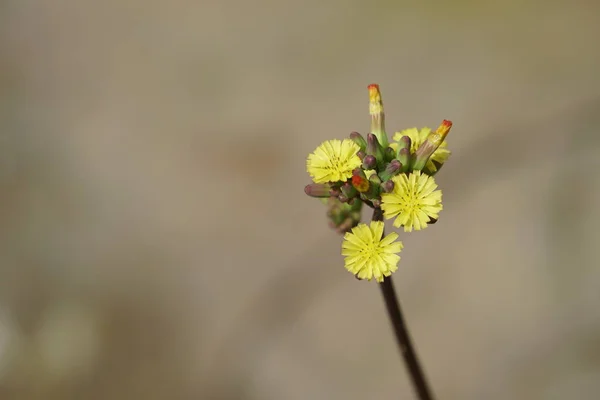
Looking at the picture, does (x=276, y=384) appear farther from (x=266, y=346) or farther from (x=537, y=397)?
(x=537, y=397)

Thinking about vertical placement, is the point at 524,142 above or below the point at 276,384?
above

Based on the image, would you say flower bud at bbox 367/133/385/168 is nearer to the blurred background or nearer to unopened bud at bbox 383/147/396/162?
unopened bud at bbox 383/147/396/162

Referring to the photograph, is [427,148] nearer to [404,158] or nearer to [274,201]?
[404,158]

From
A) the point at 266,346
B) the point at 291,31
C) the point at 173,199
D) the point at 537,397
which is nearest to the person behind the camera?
the point at 537,397

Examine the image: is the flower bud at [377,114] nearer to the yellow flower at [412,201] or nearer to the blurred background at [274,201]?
the yellow flower at [412,201]

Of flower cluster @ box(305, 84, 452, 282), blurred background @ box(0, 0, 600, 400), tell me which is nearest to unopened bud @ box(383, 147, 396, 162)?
flower cluster @ box(305, 84, 452, 282)

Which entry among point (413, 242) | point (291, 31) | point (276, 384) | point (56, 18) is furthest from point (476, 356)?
point (56, 18)
